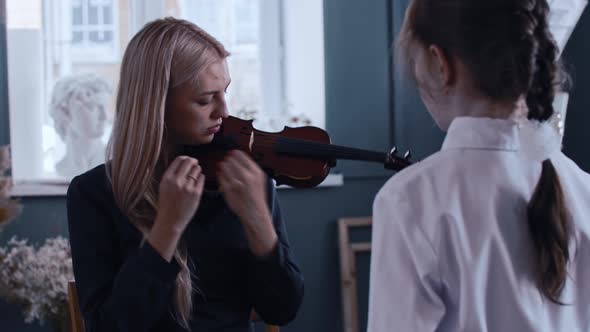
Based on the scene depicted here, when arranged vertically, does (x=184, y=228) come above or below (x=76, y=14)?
below

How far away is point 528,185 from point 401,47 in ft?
0.67

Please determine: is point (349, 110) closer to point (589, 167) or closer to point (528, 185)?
point (589, 167)

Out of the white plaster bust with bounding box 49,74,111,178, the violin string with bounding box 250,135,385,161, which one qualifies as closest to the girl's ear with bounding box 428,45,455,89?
the violin string with bounding box 250,135,385,161

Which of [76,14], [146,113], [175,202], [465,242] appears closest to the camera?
[465,242]

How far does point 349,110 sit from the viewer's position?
288 centimetres

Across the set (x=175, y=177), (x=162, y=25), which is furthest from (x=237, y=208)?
(x=162, y=25)

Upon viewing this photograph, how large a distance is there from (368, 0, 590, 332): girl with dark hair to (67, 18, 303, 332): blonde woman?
0.48m

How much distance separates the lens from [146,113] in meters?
1.24

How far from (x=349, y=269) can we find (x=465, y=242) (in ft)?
6.87

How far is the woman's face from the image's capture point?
1273mm

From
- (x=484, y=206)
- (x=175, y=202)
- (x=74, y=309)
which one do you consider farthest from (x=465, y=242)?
(x=74, y=309)

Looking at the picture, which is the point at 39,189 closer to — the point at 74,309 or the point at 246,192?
the point at 74,309

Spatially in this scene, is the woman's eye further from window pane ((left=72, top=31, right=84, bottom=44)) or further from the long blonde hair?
window pane ((left=72, top=31, right=84, bottom=44))

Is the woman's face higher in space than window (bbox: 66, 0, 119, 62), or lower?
lower
